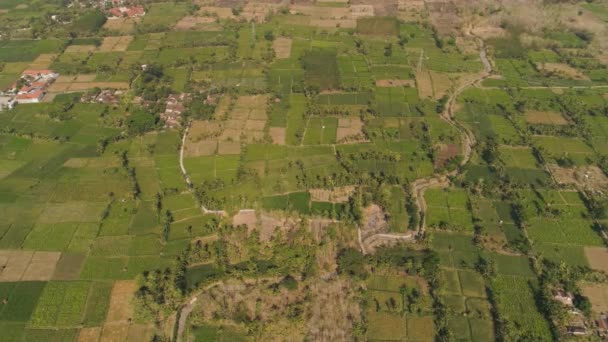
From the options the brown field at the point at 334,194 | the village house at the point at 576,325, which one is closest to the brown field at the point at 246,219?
the brown field at the point at 334,194

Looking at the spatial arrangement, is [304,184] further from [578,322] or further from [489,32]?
[489,32]

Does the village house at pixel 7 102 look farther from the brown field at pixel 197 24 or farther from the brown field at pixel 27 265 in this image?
the brown field at pixel 197 24

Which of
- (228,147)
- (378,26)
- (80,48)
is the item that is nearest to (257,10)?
(378,26)

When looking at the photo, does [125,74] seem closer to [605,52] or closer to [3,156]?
[3,156]

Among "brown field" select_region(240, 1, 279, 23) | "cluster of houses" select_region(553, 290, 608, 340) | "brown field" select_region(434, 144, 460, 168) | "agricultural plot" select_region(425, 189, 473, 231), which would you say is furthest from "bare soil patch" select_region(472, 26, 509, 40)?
"cluster of houses" select_region(553, 290, 608, 340)

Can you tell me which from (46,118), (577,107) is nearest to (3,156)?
(46,118)

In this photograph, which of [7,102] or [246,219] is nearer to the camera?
[246,219]

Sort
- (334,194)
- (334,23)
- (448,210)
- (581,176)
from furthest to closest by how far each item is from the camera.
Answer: (334,23) < (581,176) < (334,194) < (448,210)

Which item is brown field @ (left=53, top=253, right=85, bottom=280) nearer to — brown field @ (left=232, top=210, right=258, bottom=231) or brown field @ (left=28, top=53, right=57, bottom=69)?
brown field @ (left=232, top=210, right=258, bottom=231)
